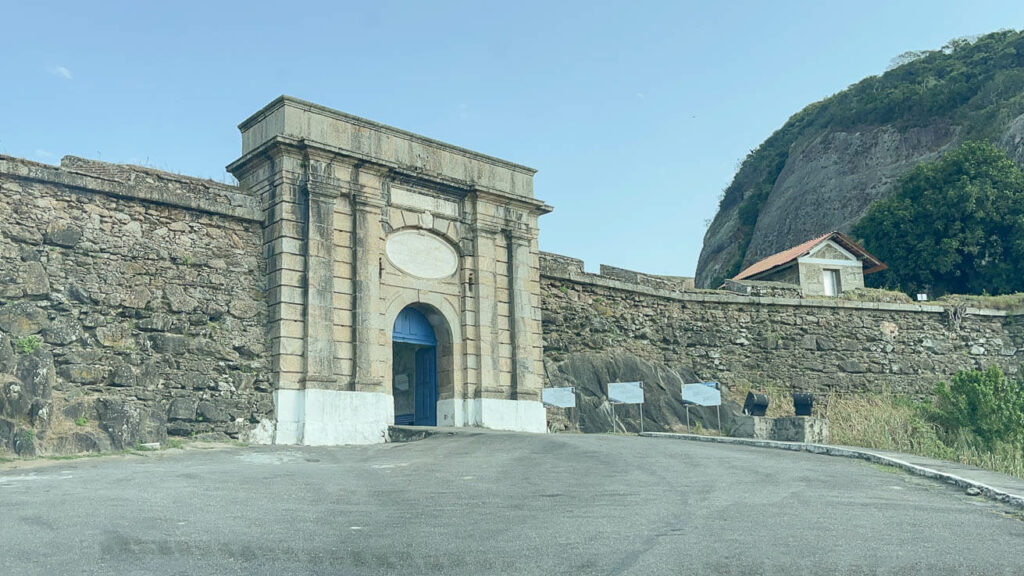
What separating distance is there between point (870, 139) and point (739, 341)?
91.4ft

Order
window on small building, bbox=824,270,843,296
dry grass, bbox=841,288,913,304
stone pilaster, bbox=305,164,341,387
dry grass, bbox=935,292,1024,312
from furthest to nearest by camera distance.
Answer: window on small building, bbox=824,270,843,296, dry grass, bbox=935,292,1024,312, dry grass, bbox=841,288,913,304, stone pilaster, bbox=305,164,341,387

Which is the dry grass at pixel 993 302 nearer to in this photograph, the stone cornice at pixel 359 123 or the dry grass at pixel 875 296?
the dry grass at pixel 875 296

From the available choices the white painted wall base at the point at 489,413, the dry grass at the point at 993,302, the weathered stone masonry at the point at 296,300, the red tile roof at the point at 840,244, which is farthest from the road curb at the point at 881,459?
the red tile roof at the point at 840,244

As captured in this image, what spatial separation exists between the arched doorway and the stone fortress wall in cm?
260

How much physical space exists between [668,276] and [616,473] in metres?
12.6

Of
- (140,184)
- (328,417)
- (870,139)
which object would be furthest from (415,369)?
(870,139)

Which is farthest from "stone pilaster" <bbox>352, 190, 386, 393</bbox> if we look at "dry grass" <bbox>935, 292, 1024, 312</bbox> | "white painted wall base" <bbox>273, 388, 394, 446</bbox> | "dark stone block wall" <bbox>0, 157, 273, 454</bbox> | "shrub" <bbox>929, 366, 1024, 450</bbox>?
"dry grass" <bbox>935, 292, 1024, 312</bbox>

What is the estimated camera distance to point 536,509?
7.30 m

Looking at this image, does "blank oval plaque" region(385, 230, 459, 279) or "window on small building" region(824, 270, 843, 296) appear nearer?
"blank oval plaque" region(385, 230, 459, 279)

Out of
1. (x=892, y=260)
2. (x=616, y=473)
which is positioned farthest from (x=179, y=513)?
(x=892, y=260)

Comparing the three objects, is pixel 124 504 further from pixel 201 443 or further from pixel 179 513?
pixel 201 443

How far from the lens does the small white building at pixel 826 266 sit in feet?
101

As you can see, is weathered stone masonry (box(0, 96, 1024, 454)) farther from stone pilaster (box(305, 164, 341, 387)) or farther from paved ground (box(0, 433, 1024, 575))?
paved ground (box(0, 433, 1024, 575))

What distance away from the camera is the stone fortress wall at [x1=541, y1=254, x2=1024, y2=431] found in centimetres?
1900
